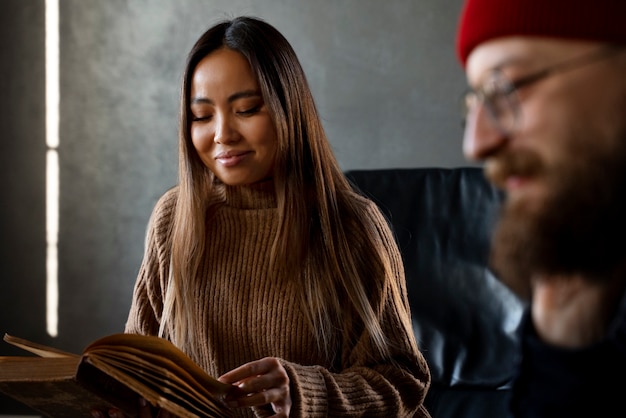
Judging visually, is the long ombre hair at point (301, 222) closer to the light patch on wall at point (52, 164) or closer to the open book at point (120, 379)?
the open book at point (120, 379)

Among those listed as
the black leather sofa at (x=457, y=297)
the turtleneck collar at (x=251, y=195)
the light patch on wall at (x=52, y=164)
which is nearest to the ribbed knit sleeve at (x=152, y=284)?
the turtleneck collar at (x=251, y=195)

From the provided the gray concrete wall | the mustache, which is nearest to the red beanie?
the mustache

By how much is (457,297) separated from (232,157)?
87 centimetres

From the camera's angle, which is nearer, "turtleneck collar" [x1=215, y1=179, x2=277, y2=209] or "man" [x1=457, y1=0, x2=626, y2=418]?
"man" [x1=457, y1=0, x2=626, y2=418]

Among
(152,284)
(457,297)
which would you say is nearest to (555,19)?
(152,284)

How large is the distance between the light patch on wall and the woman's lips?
197cm

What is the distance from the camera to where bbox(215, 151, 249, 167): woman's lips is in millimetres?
1722

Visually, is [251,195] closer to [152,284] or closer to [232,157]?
[232,157]

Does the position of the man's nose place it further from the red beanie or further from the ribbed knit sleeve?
the ribbed knit sleeve

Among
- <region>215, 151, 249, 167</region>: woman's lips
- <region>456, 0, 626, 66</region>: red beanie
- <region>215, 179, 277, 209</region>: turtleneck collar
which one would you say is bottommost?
<region>215, 179, 277, 209</region>: turtleneck collar

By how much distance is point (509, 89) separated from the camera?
0.80m

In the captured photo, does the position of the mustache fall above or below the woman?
above

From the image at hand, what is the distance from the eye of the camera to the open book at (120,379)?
1.27 metres

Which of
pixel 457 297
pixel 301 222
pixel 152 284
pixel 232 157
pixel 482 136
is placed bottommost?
pixel 457 297
